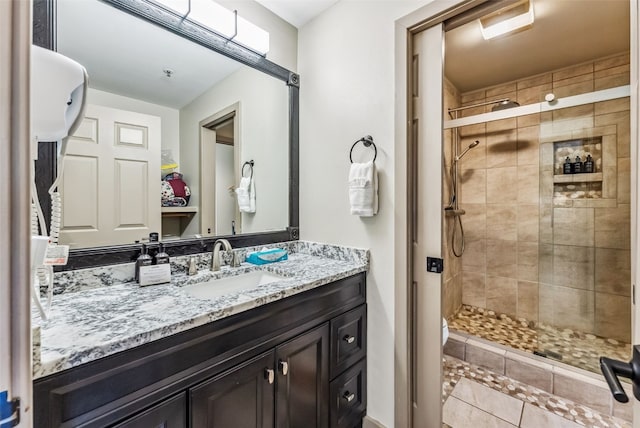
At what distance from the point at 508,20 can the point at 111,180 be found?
2388 mm

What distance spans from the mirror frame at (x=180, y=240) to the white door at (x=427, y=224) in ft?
2.69

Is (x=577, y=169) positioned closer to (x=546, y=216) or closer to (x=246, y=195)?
(x=546, y=216)

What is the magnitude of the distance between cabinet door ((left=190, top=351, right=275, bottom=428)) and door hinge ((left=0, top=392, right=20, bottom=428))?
0.55 m

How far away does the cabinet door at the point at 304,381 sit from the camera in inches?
42.1

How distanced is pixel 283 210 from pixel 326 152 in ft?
1.58

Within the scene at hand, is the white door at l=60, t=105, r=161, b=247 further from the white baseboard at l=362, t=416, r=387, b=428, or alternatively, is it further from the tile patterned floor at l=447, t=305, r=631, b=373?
the tile patterned floor at l=447, t=305, r=631, b=373

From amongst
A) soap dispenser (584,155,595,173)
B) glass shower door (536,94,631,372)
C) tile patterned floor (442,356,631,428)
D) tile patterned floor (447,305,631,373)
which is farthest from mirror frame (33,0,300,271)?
soap dispenser (584,155,595,173)

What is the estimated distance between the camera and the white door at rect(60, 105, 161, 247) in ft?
3.59

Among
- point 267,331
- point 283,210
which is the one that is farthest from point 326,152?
point 267,331

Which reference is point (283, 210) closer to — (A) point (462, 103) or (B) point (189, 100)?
(B) point (189, 100)

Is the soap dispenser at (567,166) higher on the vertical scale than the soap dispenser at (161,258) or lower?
higher

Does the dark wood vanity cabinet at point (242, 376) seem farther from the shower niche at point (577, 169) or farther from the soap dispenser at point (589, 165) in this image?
the soap dispenser at point (589, 165)

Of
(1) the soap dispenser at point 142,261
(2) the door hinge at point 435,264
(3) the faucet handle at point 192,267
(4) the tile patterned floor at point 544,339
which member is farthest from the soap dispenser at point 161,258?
(4) the tile patterned floor at point 544,339

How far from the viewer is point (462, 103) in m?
2.81
